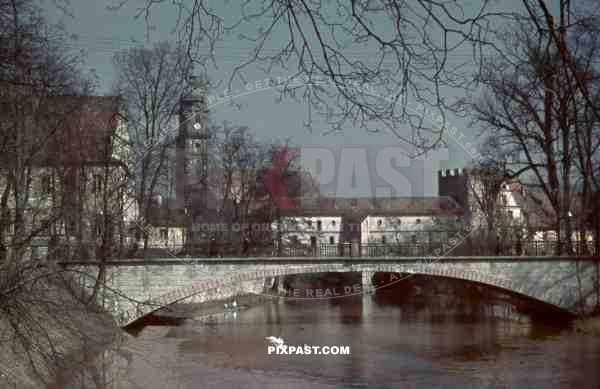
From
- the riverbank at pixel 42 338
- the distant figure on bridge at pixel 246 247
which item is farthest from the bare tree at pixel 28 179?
the distant figure on bridge at pixel 246 247

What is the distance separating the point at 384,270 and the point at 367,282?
38.1ft

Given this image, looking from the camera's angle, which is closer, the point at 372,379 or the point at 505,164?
the point at 372,379

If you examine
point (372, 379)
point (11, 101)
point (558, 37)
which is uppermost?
point (11, 101)

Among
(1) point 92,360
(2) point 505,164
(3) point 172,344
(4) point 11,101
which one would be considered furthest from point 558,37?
(2) point 505,164

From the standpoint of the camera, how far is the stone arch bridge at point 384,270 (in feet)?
78.9

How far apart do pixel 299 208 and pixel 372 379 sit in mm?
14540

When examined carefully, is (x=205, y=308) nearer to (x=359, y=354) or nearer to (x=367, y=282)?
(x=367, y=282)

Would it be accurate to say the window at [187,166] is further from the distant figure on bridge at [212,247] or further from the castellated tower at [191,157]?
the distant figure on bridge at [212,247]

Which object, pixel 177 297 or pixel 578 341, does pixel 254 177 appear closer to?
pixel 177 297

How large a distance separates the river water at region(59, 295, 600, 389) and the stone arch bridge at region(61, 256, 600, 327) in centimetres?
122

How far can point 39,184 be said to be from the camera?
1705 cm

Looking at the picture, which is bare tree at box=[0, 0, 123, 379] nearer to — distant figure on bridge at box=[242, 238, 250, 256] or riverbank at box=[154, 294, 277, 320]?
distant figure on bridge at box=[242, 238, 250, 256]

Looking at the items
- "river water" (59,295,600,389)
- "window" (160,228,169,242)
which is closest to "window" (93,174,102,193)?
"river water" (59,295,600,389)

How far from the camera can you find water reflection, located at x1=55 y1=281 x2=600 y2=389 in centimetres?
1598
